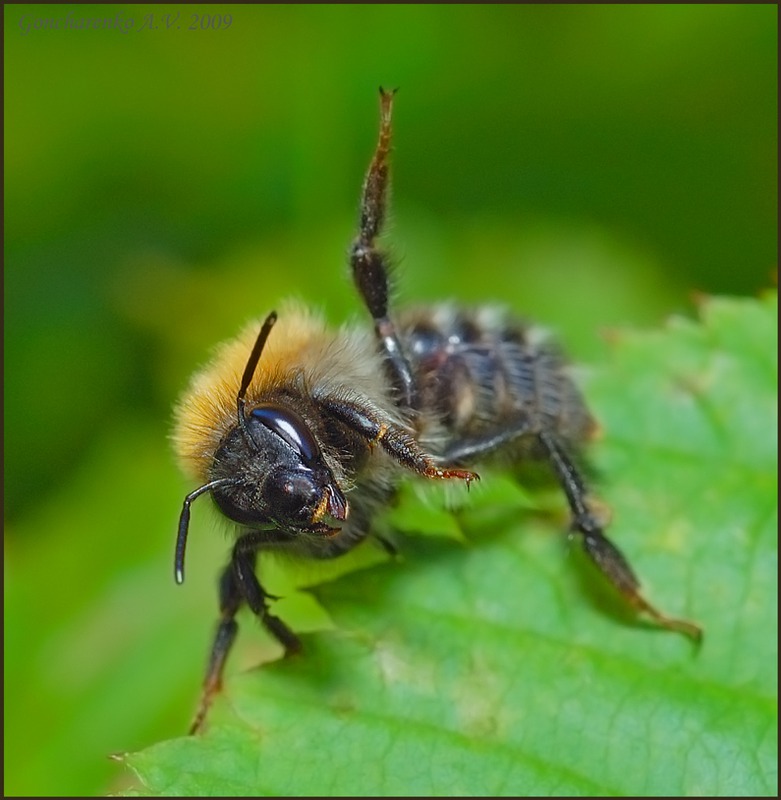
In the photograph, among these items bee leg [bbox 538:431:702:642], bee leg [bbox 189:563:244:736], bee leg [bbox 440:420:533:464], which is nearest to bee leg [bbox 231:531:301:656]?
bee leg [bbox 189:563:244:736]

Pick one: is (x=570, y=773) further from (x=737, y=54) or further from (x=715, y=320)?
(x=737, y=54)

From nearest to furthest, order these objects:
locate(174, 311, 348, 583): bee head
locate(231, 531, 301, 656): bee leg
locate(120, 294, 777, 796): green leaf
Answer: locate(174, 311, 348, 583): bee head
locate(120, 294, 777, 796): green leaf
locate(231, 531, 301, 656): bee leg

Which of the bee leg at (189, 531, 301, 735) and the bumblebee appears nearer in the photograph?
the bumblebee

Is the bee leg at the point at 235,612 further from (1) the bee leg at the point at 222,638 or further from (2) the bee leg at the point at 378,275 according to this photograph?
(2) the bee leg at the point at 378,275

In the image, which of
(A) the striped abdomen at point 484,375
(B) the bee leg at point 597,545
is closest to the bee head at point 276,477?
(A) the striped abdomen at point 484,375

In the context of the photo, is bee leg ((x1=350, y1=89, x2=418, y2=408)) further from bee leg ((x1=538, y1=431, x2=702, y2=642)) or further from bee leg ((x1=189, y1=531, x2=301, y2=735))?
bee leg ((x1=189, y1=531, x2=301, y2=735))

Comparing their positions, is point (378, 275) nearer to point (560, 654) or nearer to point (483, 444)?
point (483, 444)

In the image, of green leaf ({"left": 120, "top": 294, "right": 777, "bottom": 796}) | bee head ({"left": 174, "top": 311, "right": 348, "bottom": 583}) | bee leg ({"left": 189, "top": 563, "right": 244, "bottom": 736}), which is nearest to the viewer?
bee head ({"left": 174, "top": 311, "right": 348, "bottom": 583})

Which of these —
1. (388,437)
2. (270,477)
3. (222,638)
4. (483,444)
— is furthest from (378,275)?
(222,638)
